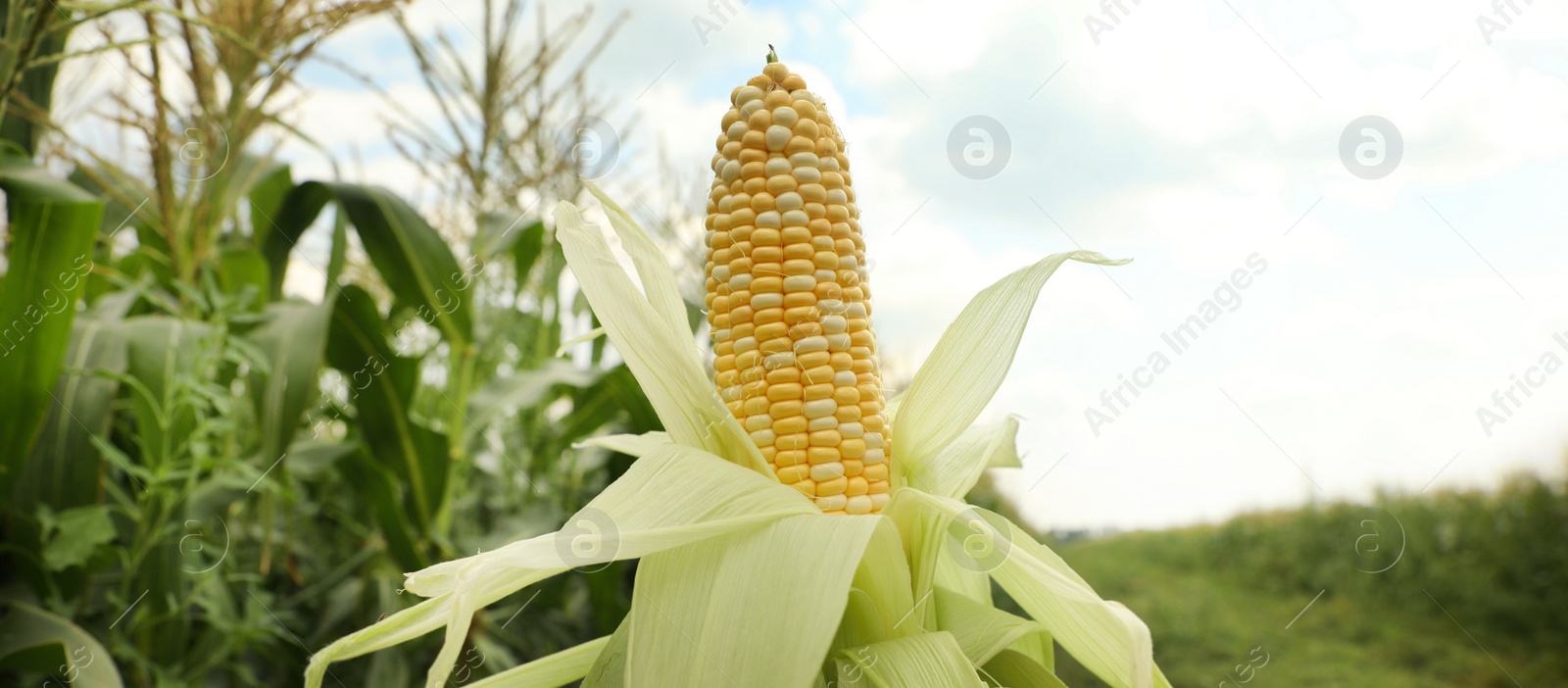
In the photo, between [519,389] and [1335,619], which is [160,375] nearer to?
[519,389]

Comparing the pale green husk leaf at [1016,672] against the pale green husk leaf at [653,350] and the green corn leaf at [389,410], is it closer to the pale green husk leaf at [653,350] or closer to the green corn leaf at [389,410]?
the pale green husk leaf at [653,350]

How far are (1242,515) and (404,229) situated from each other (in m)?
4.78

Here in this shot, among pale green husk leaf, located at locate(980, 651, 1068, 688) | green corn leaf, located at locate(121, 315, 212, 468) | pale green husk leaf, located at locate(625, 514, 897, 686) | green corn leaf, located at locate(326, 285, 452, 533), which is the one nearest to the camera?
pale green husk leaf, located at locate(625, 514, 897, 686)

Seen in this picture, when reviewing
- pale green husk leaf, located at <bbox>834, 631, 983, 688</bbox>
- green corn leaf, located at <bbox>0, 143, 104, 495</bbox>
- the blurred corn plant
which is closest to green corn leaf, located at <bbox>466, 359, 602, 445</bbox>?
the blurred corn plant

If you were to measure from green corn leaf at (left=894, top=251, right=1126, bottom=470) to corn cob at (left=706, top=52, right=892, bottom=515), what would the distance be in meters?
0.03

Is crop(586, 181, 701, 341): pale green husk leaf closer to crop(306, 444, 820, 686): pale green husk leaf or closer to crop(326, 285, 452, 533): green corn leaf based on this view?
crop(306, 444, 820, 686): pale green husk leaf

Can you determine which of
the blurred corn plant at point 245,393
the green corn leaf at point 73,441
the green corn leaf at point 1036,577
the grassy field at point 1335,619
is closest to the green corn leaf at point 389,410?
the blurred corn plant at point 245,393

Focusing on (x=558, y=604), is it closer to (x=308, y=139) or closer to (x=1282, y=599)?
(x=308, y=139)

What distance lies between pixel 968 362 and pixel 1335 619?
443cm

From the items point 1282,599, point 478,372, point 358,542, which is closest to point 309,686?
point 478,372

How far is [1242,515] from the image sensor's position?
4.56 metres

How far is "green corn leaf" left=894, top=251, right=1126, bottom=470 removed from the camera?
0.47m

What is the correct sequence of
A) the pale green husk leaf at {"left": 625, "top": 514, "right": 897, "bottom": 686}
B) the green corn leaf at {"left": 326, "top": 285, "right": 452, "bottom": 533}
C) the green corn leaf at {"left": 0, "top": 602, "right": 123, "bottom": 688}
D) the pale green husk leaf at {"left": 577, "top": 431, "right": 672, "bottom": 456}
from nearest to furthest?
the pale green husk leaf at {"left": 625, "top": 514, "right": 897, "bottom": 686} → the pale green husk leaf at {"left": 577, "top": 431, "right": 672, "bottom": 456} → the green corn leaf at {"left": 0, "top": 602, "right": 123, "bottom": 688} → the green corn leaf at {"left": 326, "top": 285, "right": 452, "bottom": 533}

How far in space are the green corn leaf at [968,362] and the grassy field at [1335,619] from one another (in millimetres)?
3043
